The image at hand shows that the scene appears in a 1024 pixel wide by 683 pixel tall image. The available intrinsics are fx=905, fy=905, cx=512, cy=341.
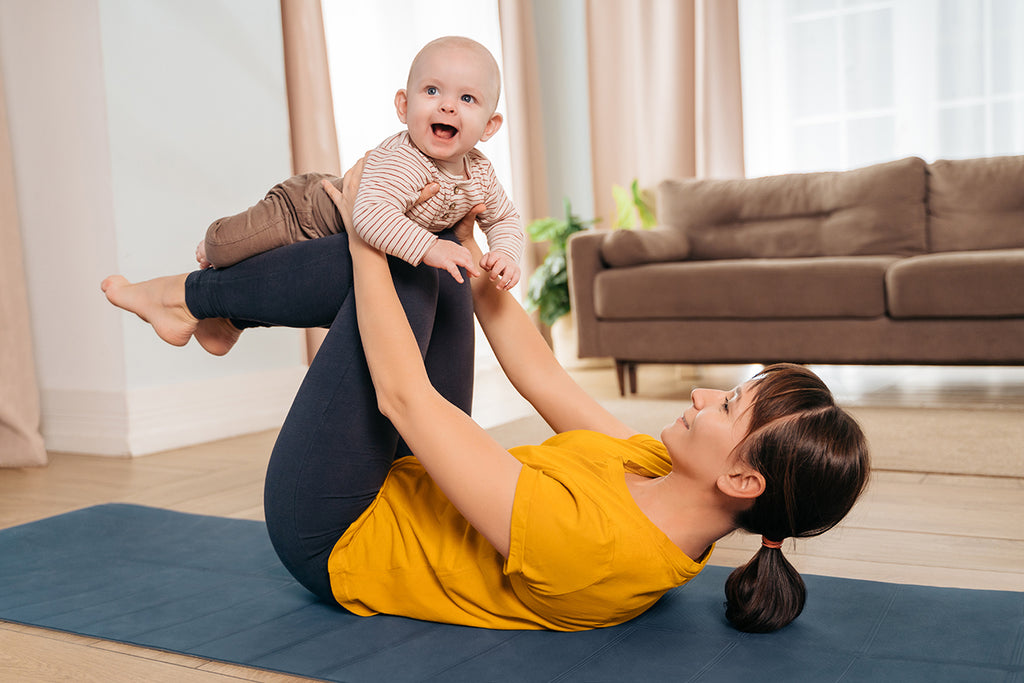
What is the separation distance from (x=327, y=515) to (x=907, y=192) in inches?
135

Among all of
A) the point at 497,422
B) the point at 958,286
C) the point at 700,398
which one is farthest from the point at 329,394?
the point at 958,286

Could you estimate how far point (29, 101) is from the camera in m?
3.10

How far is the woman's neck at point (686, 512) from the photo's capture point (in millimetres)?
1225

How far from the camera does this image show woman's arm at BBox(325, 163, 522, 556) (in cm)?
121

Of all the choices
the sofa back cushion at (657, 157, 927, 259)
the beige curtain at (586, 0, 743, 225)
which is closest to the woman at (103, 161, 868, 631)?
the sofa back cushion at (657, 157, 927, 259)

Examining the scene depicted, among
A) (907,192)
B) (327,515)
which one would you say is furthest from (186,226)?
(907,192)

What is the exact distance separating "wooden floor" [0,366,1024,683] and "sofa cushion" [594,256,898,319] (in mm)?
437

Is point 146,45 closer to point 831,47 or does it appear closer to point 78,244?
point 78,244

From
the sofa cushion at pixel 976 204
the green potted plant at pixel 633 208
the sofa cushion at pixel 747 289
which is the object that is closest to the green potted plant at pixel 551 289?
the green potted plant at pixel 633 208

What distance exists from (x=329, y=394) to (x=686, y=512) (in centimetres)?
55

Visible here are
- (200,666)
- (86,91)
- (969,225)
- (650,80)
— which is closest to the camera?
(200,666)

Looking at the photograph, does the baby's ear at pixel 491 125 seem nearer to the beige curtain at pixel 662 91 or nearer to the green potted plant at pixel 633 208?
the green potted plant at pixel 633 208

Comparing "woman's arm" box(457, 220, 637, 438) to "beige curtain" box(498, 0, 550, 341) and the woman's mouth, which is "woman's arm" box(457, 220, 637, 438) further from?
"beige curtain" box(498, 0, 550, 341)

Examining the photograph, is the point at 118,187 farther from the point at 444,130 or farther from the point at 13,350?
the point at 444,130
